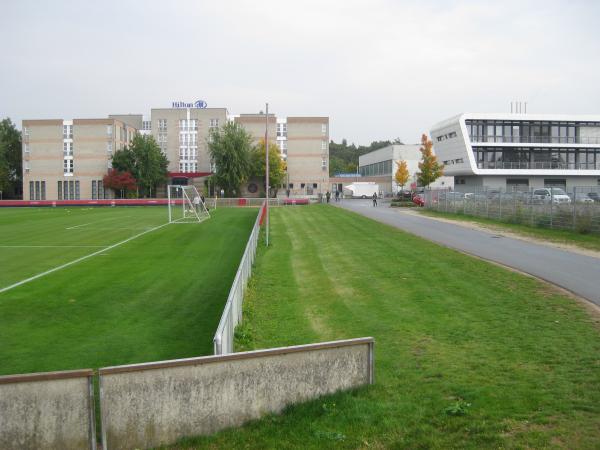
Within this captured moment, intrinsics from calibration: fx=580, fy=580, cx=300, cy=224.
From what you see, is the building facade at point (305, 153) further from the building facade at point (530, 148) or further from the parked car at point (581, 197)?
the parked car at point (581, 197)

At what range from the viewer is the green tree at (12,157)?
316 feet

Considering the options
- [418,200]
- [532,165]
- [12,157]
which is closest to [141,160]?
[12,157]

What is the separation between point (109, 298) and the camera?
14070mm

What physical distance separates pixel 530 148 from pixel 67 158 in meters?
66.2

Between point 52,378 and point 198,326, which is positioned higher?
point 52,378

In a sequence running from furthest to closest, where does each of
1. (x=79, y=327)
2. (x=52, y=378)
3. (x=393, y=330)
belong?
(x=79, y=327), (x=393, y=330), (x=52, y=378)

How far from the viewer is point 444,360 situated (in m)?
8.35

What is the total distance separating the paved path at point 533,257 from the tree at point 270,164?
55.5m

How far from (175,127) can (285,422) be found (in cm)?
8990

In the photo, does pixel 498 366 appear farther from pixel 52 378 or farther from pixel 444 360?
pixel 52 378

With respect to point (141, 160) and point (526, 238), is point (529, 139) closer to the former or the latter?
point (526, 238)

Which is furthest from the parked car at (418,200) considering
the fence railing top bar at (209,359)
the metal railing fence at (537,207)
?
the fence railing top bar at (209,359)

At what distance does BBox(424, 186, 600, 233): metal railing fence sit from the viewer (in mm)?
26297

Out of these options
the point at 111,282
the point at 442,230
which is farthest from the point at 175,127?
the point at 111,282
